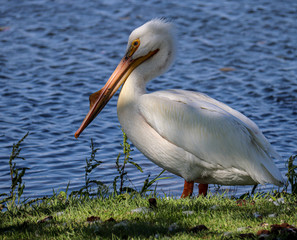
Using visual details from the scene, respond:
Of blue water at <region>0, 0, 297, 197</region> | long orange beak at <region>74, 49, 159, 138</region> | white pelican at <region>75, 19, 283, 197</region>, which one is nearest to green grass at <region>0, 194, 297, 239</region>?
white pelican at <region>75, 19, 283, 197</region>

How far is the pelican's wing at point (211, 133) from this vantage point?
4.63 m

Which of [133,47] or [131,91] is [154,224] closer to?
[131,91]

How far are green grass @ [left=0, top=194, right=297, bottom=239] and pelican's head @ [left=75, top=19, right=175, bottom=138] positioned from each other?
1018 mm

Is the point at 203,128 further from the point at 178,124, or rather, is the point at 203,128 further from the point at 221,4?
the point at 221,4

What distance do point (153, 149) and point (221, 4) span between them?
347 inches

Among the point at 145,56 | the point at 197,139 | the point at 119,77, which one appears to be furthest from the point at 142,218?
the point at 145,56

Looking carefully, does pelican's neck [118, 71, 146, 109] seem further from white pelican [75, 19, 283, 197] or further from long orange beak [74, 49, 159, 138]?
long orange beak [74, 49, 159, 138]

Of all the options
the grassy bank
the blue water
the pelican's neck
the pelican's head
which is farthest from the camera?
the blue water

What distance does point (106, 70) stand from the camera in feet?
30.4

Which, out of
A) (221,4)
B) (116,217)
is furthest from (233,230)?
(221,4)

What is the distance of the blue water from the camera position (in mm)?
6500

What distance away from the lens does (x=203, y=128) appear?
4.73m

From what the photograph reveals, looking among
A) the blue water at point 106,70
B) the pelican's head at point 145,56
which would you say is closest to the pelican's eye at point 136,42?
the pelican's head at point 145,56

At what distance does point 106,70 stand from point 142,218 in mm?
5546
